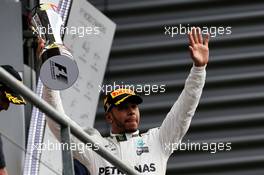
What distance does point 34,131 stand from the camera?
6.23 meters

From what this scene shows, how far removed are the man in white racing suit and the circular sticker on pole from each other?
4.0 inches

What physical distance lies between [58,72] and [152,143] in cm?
57

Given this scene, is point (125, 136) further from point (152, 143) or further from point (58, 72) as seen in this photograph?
point (58, 72)

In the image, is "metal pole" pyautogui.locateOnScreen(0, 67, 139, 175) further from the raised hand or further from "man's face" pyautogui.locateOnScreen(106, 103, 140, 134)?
the raised hand

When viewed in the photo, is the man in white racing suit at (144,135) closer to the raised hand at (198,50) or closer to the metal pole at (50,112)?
the raised hand at (198,50)

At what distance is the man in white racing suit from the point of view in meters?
4.96

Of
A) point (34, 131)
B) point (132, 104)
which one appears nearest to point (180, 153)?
point (34, 131)

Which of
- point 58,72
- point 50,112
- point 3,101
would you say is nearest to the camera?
point 50,112

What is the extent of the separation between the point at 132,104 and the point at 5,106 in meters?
0.69

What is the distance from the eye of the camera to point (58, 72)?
493cm

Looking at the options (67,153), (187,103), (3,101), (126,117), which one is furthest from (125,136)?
(67,153)

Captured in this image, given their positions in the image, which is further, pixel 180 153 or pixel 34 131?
pixel 180 153

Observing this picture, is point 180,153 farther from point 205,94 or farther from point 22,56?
point 22,56

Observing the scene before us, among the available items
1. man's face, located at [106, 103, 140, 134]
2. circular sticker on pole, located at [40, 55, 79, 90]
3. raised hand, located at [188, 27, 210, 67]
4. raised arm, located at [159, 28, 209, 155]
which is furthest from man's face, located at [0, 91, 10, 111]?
raised hand, located at [188, 27, 210, 67]
